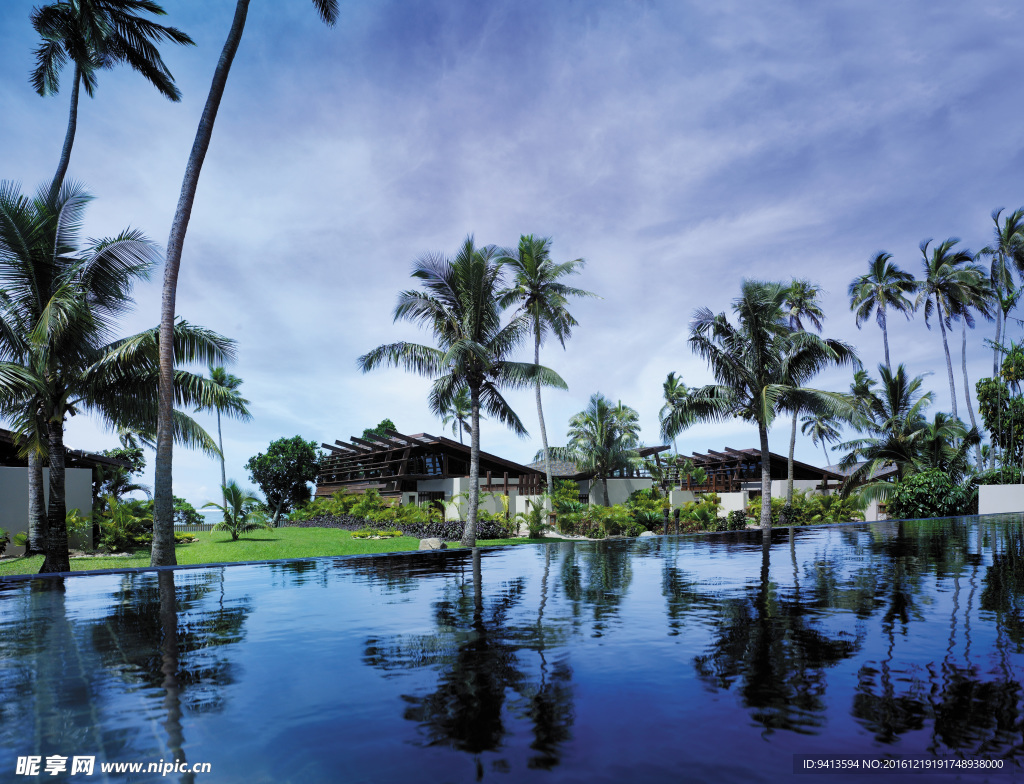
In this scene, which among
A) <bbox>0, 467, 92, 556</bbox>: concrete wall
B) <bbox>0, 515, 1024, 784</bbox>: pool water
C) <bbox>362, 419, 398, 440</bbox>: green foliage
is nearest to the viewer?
<bbox>0, 515, 1024, 784</bbox>: pool water

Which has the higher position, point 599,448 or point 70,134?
point 70,134

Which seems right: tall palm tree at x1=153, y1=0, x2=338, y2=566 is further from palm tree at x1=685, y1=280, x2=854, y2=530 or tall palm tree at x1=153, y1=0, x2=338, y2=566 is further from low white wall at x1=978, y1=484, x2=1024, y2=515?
low white wall at x1=978, y1=484, x2=1024, y2=515

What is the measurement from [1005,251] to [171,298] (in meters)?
38.7

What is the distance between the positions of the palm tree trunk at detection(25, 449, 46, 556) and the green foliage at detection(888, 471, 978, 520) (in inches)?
1119

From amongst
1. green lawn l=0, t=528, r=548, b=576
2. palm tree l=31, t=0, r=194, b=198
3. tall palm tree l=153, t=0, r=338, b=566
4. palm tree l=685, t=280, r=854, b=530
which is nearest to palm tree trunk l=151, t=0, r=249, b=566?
tall palm tree l=153, t=0, r=338, b=566

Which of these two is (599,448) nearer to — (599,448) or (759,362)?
(599,448)

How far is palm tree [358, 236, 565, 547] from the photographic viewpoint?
18062 millimetres

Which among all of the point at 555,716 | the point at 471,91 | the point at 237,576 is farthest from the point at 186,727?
the point at 471,91

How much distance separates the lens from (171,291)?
464 inches

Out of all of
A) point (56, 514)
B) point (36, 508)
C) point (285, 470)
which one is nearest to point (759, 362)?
point (56, 514)

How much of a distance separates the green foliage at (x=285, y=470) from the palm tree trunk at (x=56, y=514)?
132 feet

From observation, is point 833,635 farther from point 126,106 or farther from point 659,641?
point 126,106

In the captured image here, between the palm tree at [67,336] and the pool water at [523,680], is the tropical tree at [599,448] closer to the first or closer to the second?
the palm tree at [67,336]

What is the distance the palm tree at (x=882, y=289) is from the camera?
123 feet
